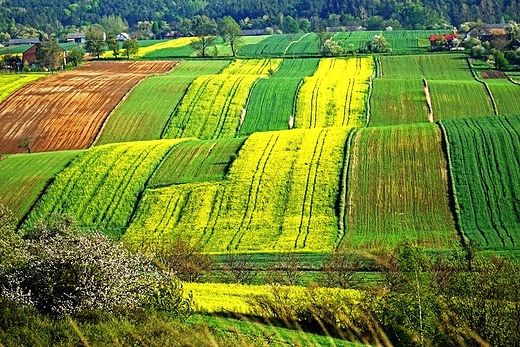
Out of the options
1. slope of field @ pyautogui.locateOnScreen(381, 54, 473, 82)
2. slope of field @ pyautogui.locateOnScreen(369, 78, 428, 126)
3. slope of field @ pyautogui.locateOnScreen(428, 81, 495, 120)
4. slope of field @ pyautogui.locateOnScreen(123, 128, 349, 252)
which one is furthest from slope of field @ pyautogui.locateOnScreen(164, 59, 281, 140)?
slope of field @ pyautogui.locateOnScreen(381, 54, 473, 82)

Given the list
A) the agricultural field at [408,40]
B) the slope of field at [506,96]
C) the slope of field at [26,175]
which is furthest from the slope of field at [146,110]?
the agricultural field at [408,40]

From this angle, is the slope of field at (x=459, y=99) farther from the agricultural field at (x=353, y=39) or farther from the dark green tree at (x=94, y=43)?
the dark green tree at (x=94, y=43)

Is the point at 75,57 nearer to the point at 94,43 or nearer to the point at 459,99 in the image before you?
the point at 94,43

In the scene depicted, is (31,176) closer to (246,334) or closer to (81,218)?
(81,218)

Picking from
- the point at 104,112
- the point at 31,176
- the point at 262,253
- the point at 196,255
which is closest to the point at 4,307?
the point at 196,255

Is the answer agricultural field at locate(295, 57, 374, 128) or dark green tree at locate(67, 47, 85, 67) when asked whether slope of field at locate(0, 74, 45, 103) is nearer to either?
dark green tree at locate(67, 47, 85, 67)
